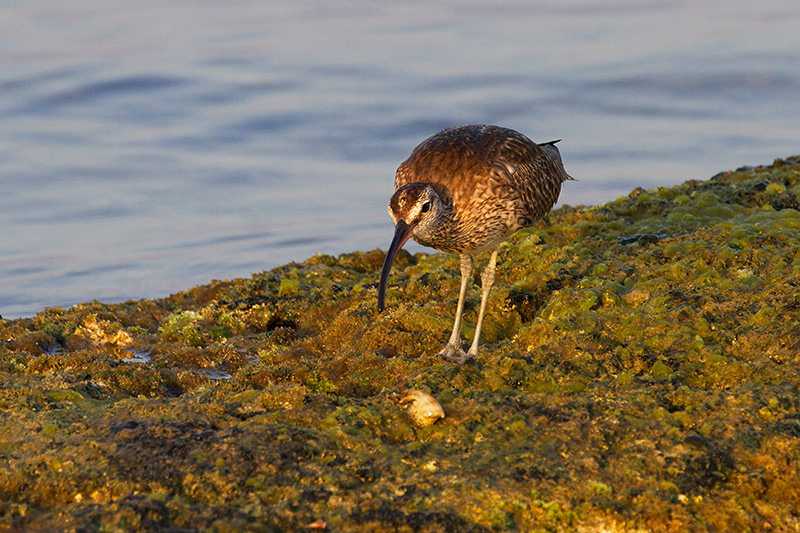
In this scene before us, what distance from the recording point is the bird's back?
750 centimetres

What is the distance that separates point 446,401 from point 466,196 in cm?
230

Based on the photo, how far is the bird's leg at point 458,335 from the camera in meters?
7.21

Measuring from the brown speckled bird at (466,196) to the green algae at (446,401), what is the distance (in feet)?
2.31

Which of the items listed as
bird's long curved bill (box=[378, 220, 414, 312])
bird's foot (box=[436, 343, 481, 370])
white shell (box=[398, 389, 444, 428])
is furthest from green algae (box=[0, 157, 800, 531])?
bird's long curved bill (box=[378, 220, 414, 312])

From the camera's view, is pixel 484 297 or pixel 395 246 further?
pixel 484 297

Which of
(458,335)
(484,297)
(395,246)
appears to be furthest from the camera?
(484,297)

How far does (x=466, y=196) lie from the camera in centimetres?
749

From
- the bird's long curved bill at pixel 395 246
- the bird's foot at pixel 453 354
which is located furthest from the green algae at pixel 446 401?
the bird's long curved bill at pixel 395 246

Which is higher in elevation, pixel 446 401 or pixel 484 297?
pixel 484 297

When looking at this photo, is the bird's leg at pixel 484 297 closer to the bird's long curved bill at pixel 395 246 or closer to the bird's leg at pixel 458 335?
the bird's leg at pixel 458 335

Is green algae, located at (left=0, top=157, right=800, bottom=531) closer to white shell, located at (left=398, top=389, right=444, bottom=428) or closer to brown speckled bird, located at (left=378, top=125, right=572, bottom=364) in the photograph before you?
white shell, located at (left=398, top=389, right=444, bottom=428)

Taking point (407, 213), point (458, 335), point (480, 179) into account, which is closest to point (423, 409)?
point (407, 213)

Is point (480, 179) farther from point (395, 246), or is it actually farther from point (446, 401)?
point (446, 401)

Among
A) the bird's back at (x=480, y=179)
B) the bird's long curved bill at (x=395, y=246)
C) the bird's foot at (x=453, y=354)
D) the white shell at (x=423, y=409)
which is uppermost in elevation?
the bird's back at (x=480, y=179)
